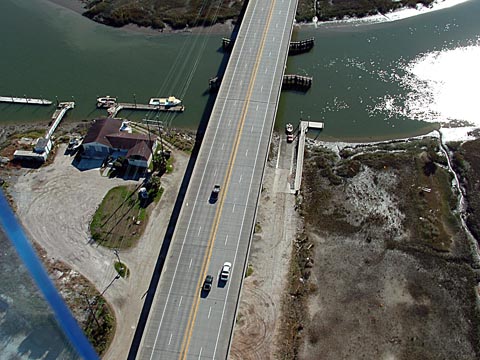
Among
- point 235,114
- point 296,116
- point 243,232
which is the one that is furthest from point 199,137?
point 243,232

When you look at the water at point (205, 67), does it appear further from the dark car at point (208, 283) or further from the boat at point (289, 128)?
the dark car at point (208, 283)

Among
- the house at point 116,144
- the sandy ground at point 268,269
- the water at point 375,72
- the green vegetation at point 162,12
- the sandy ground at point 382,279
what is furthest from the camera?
the green vegetation at point 162,12

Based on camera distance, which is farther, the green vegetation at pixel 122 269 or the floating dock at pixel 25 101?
the floating dock at pixel 25 101

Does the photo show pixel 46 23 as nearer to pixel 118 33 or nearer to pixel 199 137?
pixel 118 33

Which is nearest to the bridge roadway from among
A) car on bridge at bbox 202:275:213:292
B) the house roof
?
car on bridge at bbox 202:275:213:292

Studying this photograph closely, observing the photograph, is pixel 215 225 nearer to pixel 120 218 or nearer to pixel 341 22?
pixel 120 218

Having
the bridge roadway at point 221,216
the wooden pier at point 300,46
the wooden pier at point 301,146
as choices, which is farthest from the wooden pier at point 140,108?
the wooden pier at point 300,46

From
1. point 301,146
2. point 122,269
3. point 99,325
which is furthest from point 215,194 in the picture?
point 301,146
